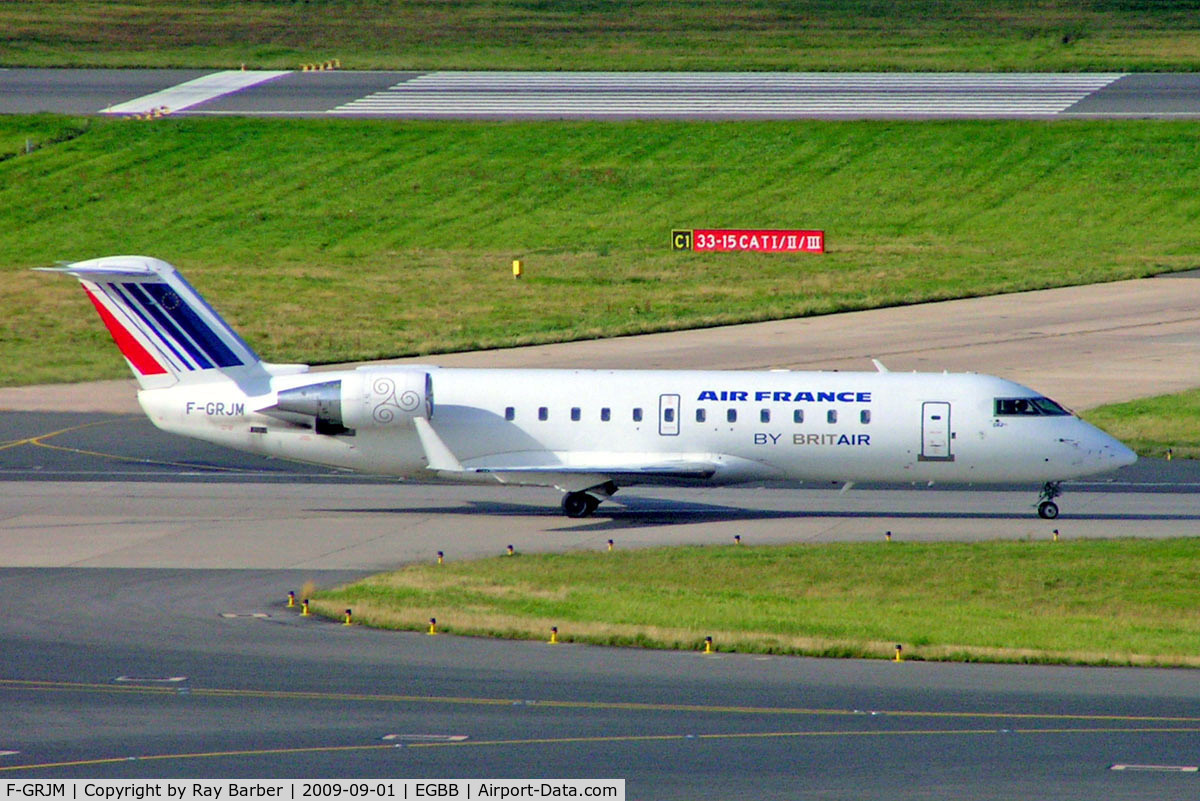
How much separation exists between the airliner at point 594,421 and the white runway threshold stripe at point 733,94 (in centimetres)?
5019

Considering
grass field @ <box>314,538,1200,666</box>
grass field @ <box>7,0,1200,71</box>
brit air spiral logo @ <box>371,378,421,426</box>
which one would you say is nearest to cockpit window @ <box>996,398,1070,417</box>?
grass field @ <box>314,538,1200,666</box>

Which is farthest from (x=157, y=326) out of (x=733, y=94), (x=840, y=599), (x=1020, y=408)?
(x=733, y=94)

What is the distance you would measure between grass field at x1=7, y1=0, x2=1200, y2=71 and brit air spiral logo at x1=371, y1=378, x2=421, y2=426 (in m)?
62.8

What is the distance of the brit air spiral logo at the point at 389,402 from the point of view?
118 ft

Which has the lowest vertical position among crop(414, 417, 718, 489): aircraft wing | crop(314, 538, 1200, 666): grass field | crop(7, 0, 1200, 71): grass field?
crop(314, 538, 1200, 666): grass field

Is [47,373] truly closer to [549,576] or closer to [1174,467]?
[549,576]

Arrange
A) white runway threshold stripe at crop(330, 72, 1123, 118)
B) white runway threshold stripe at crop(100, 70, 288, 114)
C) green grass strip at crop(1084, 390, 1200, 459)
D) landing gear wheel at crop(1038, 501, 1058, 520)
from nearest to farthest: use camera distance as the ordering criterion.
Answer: landing gear wheel at crop(1038, 501, 1058, 520) → green grass strip at crop(1084, 390, 1200, 459) → white runway threshold stripe at crop(330, 72, 1123, 118) → white runway threshold stripe at crop(100, 70, 288, 114)

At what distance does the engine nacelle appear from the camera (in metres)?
35.9

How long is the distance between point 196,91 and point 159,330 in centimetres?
6042

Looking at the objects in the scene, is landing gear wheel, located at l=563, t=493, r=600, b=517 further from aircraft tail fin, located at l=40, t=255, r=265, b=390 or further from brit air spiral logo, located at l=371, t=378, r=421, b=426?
aircraft tail fin, located at l=40, t=255, r=265, b=390

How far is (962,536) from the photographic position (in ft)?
113

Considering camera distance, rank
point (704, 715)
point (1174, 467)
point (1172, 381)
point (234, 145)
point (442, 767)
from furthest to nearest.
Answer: point (234, 145) < point (1172, 381) < point (1174, 467) < point (704, 715) < point (442, 767)

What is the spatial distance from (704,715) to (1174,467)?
24.5 meters

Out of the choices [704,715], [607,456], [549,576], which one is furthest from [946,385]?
[704,715]
